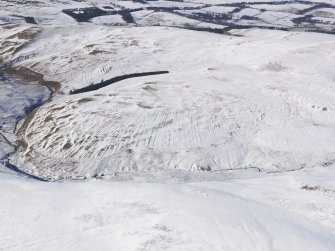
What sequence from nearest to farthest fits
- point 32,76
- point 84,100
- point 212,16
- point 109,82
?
point 84,100
point 109,82
point 32,76
point 212,16

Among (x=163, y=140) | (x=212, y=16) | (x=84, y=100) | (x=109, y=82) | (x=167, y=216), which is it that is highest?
(x=167, y=216)

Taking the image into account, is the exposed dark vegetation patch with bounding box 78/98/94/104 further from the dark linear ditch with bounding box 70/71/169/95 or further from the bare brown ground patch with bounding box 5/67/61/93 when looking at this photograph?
the bare brown ground patch with bounding box 5/67/61/93

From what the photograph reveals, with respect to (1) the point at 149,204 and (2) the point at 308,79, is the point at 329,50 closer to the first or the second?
(2) the point at 308,79

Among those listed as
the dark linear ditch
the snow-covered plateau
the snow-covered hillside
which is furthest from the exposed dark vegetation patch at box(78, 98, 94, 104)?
the snow-covered hillside

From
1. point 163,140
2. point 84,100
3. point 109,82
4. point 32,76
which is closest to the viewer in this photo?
point 163,140

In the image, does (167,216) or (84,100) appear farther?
(84,100)

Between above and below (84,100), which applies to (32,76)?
below

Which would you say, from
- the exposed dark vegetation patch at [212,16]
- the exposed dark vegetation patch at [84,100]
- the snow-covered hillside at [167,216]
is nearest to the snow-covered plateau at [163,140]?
the snow-covered hillside at [167,216]

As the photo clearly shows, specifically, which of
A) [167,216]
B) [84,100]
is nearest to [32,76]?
[84,100]

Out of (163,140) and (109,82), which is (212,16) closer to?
(109,82)
